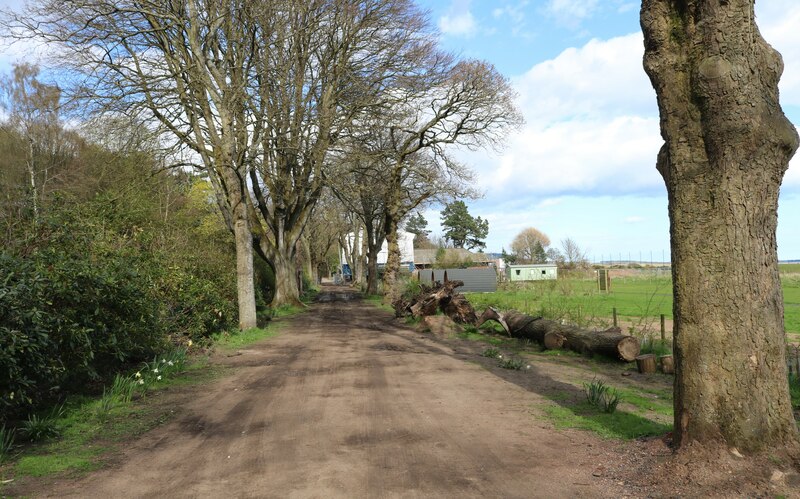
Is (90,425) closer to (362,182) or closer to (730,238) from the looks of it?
(730,238)

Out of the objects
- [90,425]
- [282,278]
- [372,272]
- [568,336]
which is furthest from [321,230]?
[90,425]

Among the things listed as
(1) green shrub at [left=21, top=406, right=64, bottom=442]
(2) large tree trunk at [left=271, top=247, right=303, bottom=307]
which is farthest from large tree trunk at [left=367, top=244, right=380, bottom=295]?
(1) green shrub at [left=21, top=406, right=64, bottom=442]

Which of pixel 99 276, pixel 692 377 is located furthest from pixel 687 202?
pixel 99 276

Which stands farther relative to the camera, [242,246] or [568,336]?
[242,246]

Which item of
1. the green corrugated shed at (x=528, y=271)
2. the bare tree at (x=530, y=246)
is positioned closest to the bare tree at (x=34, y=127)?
the green corrugated shed at (x=528, y=271)

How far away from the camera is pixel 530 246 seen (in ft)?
363

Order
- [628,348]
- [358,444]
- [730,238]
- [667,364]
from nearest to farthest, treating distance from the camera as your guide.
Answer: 1. [730,238]
2. [358,444]
3. [667,364]
4. [628,348]

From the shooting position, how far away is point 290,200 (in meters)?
27.0

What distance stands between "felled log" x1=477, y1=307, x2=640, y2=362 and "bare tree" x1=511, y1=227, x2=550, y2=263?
85.5 metres

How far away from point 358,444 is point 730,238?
3908mm

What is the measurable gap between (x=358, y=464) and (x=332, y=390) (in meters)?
3.39

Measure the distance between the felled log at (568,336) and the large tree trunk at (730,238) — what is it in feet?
20.7

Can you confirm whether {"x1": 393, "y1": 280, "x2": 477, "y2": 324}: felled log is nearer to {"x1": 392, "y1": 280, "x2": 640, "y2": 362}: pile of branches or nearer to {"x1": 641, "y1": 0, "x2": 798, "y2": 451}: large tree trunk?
{"x1": 392, "y1": 280, "x2": 640, "y2": 362}: pile of branches

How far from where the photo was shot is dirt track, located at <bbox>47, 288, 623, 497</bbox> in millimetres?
4637
